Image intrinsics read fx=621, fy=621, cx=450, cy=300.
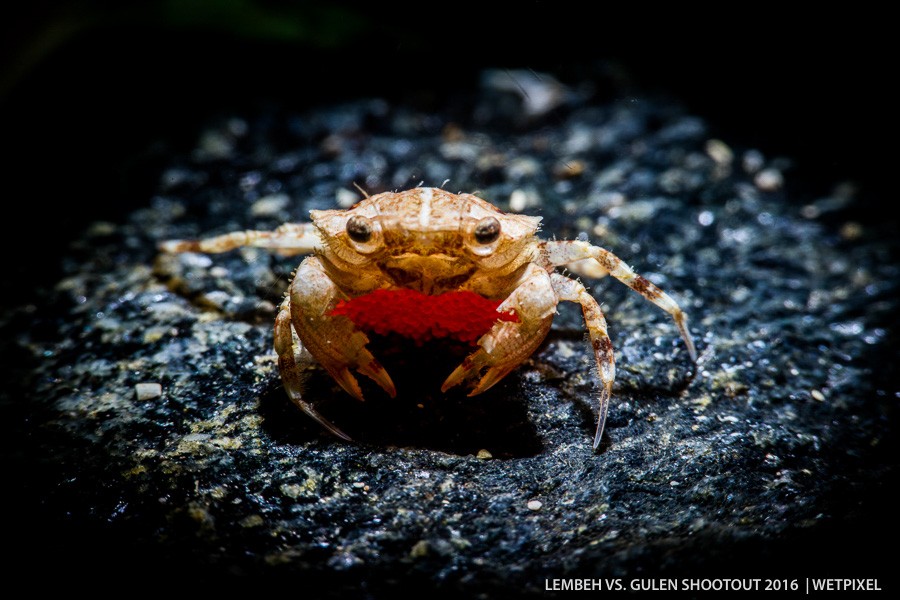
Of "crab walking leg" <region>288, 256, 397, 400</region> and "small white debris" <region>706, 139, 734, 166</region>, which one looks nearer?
"crab walking leg" <region>288, 256, 397, 400</region>

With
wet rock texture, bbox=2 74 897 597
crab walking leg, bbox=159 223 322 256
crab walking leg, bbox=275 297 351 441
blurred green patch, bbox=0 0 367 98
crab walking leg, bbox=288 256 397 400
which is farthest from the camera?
blurred green patch, bbox=0 0 367 98

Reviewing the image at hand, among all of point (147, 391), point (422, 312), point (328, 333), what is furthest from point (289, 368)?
point (147, 391)

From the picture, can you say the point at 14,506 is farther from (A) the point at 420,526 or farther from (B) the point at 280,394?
(A) the point at 420,526

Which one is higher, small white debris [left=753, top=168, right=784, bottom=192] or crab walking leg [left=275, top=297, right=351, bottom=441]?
small white debris [left=753, top=168, right=784, bottom=192]

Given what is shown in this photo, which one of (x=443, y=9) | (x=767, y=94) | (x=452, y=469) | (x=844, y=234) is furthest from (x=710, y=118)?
(x=452, y=469)

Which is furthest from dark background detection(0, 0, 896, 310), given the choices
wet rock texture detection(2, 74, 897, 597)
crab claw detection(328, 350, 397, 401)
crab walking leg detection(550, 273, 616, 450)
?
Answer: crab claw detection(328, 350, 397, 401)

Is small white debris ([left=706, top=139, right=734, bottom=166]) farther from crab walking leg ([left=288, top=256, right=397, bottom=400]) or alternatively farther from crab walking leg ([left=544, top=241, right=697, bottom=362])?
crab walking leg ([left=288, top=256, right=397, bottom=400])

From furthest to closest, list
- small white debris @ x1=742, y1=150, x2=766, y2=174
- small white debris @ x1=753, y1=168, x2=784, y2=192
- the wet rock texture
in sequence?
small white debris @ x1=742, y1=150, x2=766, y2=174, small white debris @ x1=753, y1=168, x2=784, y2=192, the wet rock texture
